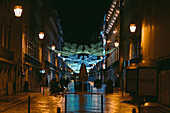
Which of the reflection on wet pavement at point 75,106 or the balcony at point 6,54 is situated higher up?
the balcony at point 6,54

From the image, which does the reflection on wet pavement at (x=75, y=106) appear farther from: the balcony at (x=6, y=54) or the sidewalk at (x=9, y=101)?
the balcony at (x=6, y=54)

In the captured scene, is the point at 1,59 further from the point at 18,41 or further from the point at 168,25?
the point at 168,25

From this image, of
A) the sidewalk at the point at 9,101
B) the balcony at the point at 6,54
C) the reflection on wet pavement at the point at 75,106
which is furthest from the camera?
the balcony at the point at 6,54

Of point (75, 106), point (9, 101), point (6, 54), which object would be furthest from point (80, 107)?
point (6, 54)

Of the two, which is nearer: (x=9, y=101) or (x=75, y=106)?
(x=75, y=106)

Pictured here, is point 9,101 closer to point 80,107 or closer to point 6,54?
point 80,107

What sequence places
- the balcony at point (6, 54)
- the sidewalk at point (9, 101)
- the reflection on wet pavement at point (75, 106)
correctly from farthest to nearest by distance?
1. the balcony at point (6, 54)
2. the sidewalk at point (9, 101)
3. the reflection on wet pavement at point (75, 106)

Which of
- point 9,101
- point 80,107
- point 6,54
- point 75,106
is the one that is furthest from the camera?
point 6,54

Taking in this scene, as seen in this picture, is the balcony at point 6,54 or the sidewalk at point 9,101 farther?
the balcony at point 6,54

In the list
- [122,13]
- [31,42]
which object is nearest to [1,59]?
[31,42]

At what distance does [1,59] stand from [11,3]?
7743 millimetres

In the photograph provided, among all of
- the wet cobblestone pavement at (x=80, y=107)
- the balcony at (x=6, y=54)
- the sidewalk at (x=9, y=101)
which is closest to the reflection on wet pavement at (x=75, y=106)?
the wet cobblestone pavement at (x=80, y=107)

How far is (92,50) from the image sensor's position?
4591 cm

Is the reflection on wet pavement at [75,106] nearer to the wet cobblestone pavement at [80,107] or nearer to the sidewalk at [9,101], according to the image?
the wet cobblestone pavement at [80,107]
